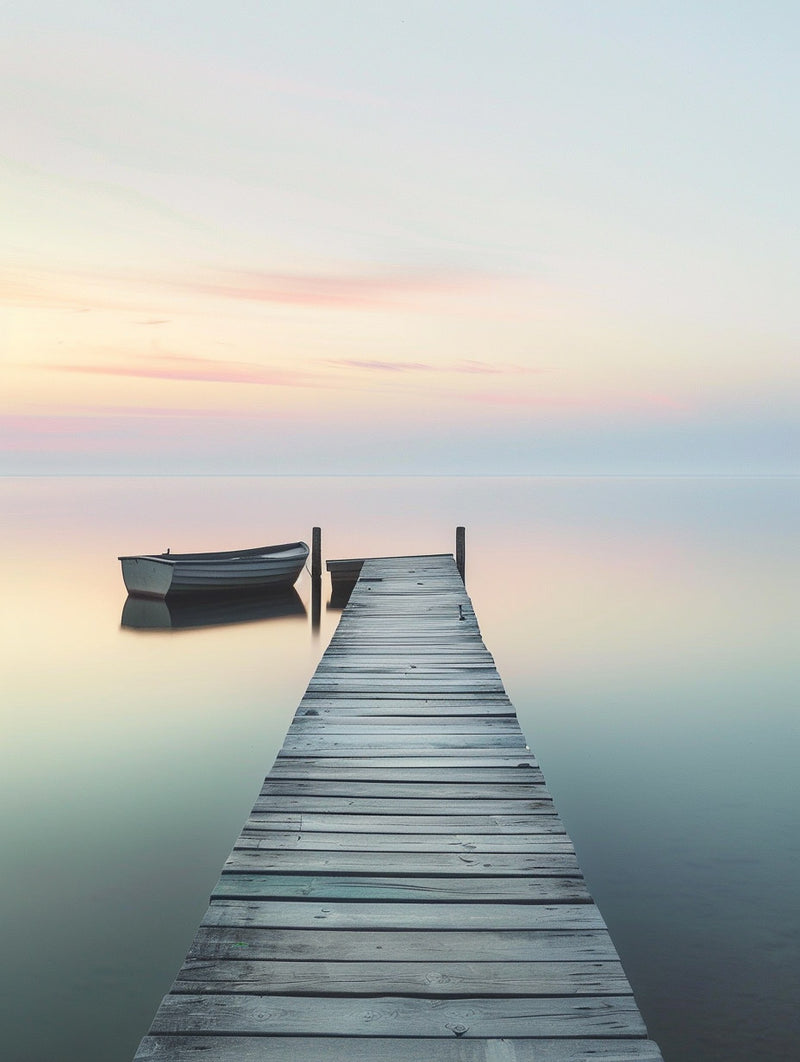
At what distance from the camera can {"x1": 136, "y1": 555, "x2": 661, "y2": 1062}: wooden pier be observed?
2.82 metres

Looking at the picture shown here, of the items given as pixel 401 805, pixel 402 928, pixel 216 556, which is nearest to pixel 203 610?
pixel 216 556

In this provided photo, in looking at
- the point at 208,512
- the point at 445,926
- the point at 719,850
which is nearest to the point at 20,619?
the point at 719,850

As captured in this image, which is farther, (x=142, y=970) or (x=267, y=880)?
(x=142, y=970)

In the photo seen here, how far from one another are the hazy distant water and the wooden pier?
1688 mm

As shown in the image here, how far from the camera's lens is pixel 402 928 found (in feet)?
11.5

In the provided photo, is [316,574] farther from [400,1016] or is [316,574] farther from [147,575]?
[400,1016]

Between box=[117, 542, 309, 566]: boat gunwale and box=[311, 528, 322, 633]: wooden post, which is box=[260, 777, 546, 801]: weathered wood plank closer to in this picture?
box=[117, 542, 309, 566]: boat gunwale

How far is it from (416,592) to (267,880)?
446 inches

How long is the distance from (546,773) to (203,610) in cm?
1304

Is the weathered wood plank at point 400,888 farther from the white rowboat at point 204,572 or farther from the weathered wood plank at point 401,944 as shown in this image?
the white rowboat at point 204,572

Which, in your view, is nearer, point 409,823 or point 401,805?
point 409,823

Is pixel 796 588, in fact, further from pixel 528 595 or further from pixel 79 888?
pixel 79 888

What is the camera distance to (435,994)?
9.95ft

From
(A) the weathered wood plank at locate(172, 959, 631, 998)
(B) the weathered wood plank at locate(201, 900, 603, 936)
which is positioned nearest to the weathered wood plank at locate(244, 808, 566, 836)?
Answer: (B) the weathered wood plank at locate(201, 900, 603, 936)
